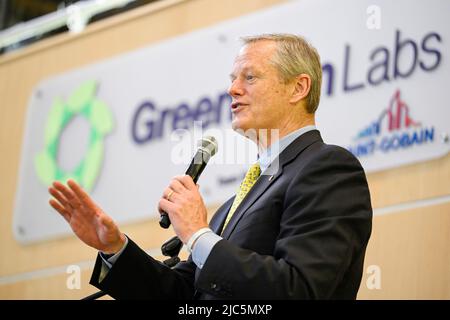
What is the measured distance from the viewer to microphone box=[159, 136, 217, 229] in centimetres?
193

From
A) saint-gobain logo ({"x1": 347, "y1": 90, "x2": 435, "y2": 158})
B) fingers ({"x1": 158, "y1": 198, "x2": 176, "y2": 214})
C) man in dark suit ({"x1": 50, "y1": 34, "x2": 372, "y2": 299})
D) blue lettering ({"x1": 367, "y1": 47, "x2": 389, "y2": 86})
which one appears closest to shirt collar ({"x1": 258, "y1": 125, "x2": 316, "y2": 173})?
man in dark suit ({"x1": 50, "y1": 34, "x2": 372, "y2": 299})

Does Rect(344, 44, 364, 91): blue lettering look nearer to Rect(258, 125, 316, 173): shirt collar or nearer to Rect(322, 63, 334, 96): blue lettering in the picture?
Rect(322, 63, 334, 96): blue lettering

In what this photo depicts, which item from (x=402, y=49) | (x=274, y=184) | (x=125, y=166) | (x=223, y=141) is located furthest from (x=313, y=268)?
(x=125, y=166)

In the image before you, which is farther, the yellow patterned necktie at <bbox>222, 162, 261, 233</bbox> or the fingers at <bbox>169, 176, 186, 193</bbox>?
→ the yellow patterned necktie at <bbox>222, 162, 261, 233</bbox>

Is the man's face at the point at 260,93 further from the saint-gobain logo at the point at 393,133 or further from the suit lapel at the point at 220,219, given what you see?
the saint-gobain logo at the point at 393,133

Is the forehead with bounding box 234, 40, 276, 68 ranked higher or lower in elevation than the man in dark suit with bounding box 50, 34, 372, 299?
higher

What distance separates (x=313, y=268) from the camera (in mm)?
1656

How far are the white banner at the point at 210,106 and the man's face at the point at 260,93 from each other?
0.81 metres

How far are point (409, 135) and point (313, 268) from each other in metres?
1.25

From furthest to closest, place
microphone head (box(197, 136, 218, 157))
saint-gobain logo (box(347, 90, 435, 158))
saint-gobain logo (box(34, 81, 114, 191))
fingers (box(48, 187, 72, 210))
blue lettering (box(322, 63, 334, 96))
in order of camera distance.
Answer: saint-gobain logo (box(34, 81, 114, 191)) < blue lettering (box(322, 63, 334, 96)) < saint-gobain logo (box(347, 90, 435, 158)) < microphone head (box(197, 136, 218, 157)) < fingers (box(48, 187, 72, 210))

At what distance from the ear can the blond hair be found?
0.04 feet

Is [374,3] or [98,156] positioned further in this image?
[98,156]
